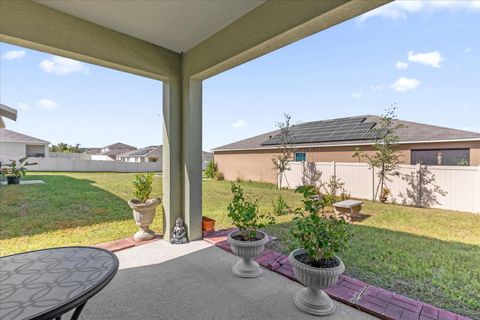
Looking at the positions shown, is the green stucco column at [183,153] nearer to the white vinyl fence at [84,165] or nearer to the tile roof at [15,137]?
the white vinyl fence at [84,165]

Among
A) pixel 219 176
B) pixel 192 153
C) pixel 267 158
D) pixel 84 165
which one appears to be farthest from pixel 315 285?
pixel 84 165

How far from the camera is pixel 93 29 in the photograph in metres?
2.81

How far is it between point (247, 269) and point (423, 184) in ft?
23.9

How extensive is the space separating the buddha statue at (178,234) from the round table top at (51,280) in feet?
6.60

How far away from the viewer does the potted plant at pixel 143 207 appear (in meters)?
3.73

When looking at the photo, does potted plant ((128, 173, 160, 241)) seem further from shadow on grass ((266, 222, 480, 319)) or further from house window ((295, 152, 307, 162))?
house window ((295, 152, 307, 162))

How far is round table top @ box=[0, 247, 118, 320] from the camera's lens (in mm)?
1094

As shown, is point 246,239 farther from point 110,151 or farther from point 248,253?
point 110,151

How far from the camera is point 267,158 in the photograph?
12961 mm

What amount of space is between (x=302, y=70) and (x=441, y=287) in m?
6.64

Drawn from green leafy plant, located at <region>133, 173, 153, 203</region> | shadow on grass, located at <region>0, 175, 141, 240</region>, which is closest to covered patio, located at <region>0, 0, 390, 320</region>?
green leafy plant, located at <region>133, 173, 153, 203</region>

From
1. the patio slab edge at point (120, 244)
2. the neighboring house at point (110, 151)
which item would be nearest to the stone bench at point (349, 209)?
the patio slab edge at point (120, 244)

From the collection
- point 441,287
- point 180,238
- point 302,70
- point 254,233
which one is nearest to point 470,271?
point 441,287

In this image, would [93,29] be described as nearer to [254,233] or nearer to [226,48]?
[226,48]
